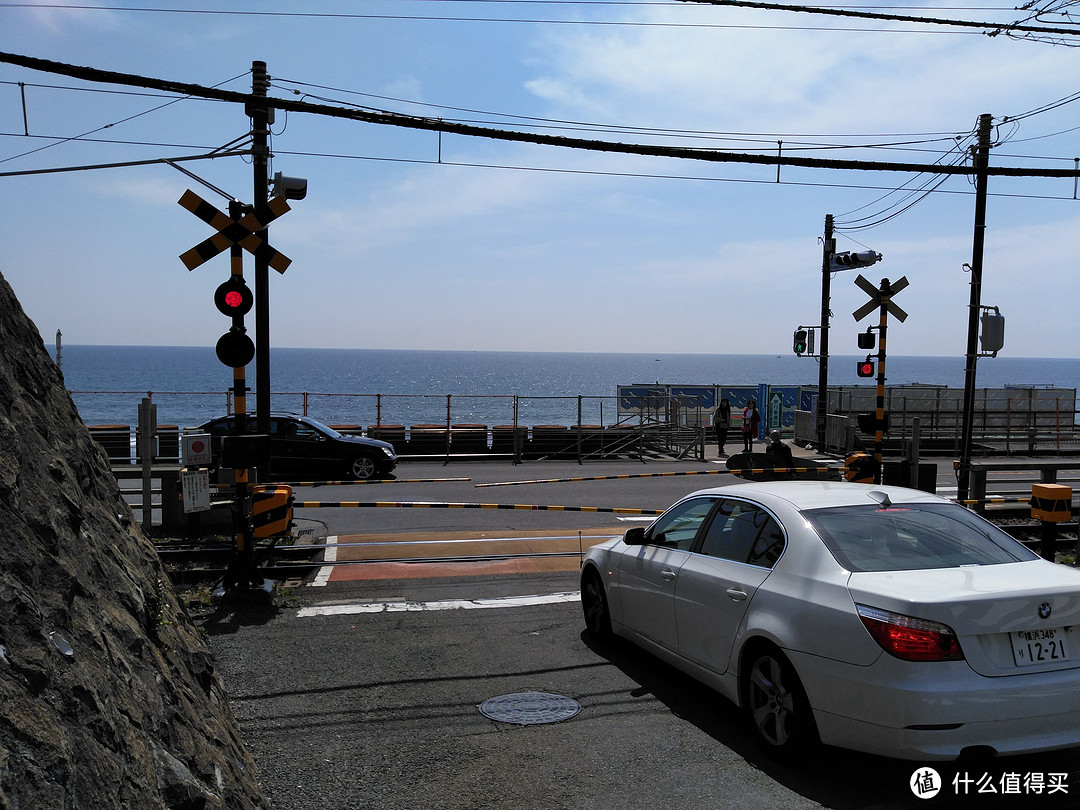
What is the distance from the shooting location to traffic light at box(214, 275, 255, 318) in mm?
8852

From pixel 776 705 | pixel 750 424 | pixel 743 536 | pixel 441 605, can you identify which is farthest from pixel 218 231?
pixel 750 424

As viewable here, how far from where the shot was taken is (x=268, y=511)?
9.49 m

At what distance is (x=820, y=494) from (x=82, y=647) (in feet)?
14.2

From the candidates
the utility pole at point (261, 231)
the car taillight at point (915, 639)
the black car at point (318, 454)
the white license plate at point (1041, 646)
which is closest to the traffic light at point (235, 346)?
the utility pole at point (261, 231)

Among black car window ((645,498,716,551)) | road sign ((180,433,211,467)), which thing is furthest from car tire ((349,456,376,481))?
black car window ((645,498,716,551))

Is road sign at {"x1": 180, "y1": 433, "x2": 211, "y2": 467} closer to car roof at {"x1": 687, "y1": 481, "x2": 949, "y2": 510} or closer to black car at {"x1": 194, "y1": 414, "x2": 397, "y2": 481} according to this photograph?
car roof at {"x1": 687, "y1": 481, "x2": 949, "y2": 510}

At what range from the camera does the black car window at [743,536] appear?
5.39m

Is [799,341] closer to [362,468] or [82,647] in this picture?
[362,468]

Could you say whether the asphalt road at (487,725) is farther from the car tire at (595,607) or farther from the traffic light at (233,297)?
the traffic light at (233,297)

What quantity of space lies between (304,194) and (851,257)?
19.1 meters

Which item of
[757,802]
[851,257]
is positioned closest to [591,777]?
[757,802]

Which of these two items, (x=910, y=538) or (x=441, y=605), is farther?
(x=441, y=605)

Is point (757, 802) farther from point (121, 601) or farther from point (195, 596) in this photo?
point (195, 596)

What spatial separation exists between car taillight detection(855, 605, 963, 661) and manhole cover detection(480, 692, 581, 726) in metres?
Answer: 2.23
